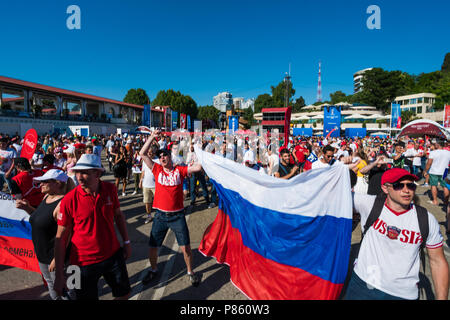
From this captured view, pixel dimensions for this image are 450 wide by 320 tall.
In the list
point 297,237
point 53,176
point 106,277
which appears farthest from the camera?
point 297,237

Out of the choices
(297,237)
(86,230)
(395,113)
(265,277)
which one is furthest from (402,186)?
(395,113)

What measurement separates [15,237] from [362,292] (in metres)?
4.37

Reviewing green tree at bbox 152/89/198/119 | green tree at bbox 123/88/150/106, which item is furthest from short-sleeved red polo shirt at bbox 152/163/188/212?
green tree at bbox 123/88/150/106

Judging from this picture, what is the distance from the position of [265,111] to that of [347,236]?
39.3 m

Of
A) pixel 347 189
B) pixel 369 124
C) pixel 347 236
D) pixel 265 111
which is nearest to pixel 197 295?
pixel 347 236

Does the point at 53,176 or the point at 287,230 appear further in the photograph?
the point at 287,230

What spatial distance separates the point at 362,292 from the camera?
208 centimetres

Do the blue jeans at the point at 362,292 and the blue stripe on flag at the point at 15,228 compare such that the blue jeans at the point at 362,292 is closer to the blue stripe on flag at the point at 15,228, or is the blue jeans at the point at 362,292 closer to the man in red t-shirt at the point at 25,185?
the blue stripe on flag at the point at 15,228

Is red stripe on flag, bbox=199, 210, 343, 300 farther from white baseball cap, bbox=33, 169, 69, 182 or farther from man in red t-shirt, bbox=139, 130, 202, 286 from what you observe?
white baseball cap, bbox=33, 169, 69, 182

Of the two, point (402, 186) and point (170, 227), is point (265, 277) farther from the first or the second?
point (402, 186)

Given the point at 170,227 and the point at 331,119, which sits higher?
the point at 331,119

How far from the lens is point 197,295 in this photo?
10.3ft

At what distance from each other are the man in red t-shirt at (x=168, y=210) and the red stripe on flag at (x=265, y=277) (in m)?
0.60

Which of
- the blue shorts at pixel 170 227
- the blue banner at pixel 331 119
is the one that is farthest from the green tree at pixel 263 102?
the blue shorts at pixel 170 227
